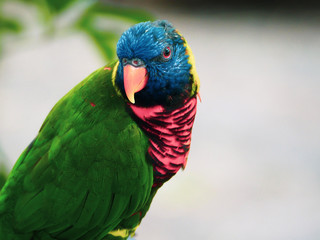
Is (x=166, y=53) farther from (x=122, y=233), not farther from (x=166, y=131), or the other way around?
(x=122, y=233)

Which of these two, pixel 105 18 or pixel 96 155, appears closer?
pixel 96 155

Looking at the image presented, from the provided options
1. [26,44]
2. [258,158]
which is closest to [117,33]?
[26,44]

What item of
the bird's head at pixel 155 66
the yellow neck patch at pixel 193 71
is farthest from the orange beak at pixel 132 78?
the yellow neck patch at pixel 193 71

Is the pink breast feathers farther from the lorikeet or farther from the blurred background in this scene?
the blurred background

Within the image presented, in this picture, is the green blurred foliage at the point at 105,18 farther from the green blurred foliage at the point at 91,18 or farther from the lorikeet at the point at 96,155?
the lorikeet at the point at 96,155

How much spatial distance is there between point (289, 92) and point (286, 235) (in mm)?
1344

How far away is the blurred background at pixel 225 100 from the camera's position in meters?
1.20

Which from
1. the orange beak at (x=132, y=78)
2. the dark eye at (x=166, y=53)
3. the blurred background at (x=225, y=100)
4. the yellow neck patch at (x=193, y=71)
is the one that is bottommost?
the blurred background at (x=225, y=100)

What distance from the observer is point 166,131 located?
843 millimetres

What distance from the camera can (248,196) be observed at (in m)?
2.42

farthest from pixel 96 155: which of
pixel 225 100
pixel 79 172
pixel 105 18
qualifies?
pixel 225 100

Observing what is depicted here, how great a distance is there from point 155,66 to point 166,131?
149 mm

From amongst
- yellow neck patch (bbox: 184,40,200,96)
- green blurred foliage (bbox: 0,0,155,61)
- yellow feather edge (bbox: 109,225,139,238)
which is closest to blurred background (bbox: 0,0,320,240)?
green blurred foliage (bbox: 0,0,155,61)

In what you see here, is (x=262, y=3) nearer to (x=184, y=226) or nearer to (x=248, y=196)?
(x=248, y=196)
